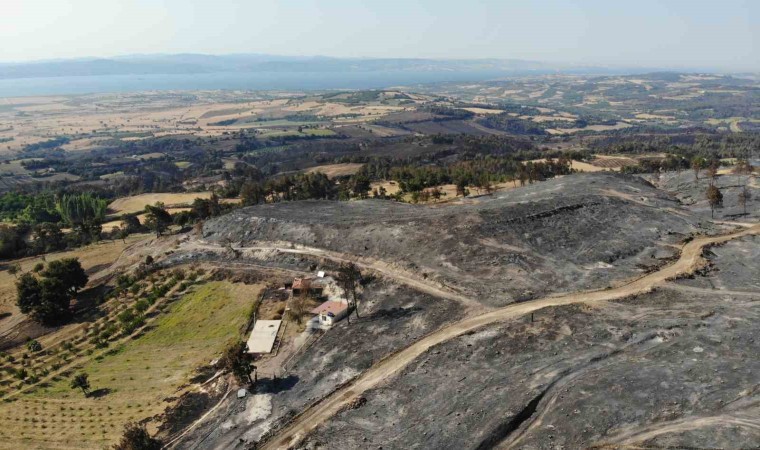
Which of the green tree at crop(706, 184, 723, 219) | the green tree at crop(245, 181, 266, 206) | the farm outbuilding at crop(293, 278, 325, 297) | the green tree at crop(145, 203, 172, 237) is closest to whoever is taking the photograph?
the farm outbuilding at crop(293, 278, 325, 297)

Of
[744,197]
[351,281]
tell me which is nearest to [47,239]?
[351,281]

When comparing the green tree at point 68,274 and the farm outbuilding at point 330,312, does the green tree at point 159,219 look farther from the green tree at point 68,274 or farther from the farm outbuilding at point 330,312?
the farm outbuilding at point 330,312

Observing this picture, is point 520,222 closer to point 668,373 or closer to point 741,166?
point 668,373

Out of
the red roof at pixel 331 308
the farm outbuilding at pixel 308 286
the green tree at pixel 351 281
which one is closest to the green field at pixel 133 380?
the farm outbuilding at pixel 308 286

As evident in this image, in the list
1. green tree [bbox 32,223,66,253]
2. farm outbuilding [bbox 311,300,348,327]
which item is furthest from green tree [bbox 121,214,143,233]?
farm outbuilding [bbox 311,300,348,327]

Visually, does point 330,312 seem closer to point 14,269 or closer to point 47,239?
point 14,269

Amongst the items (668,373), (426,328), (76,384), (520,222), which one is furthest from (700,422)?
(76,384)

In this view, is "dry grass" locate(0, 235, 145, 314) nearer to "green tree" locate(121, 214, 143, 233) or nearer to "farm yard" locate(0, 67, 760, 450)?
"farm yard" locate(0, 67, 760, 450)
